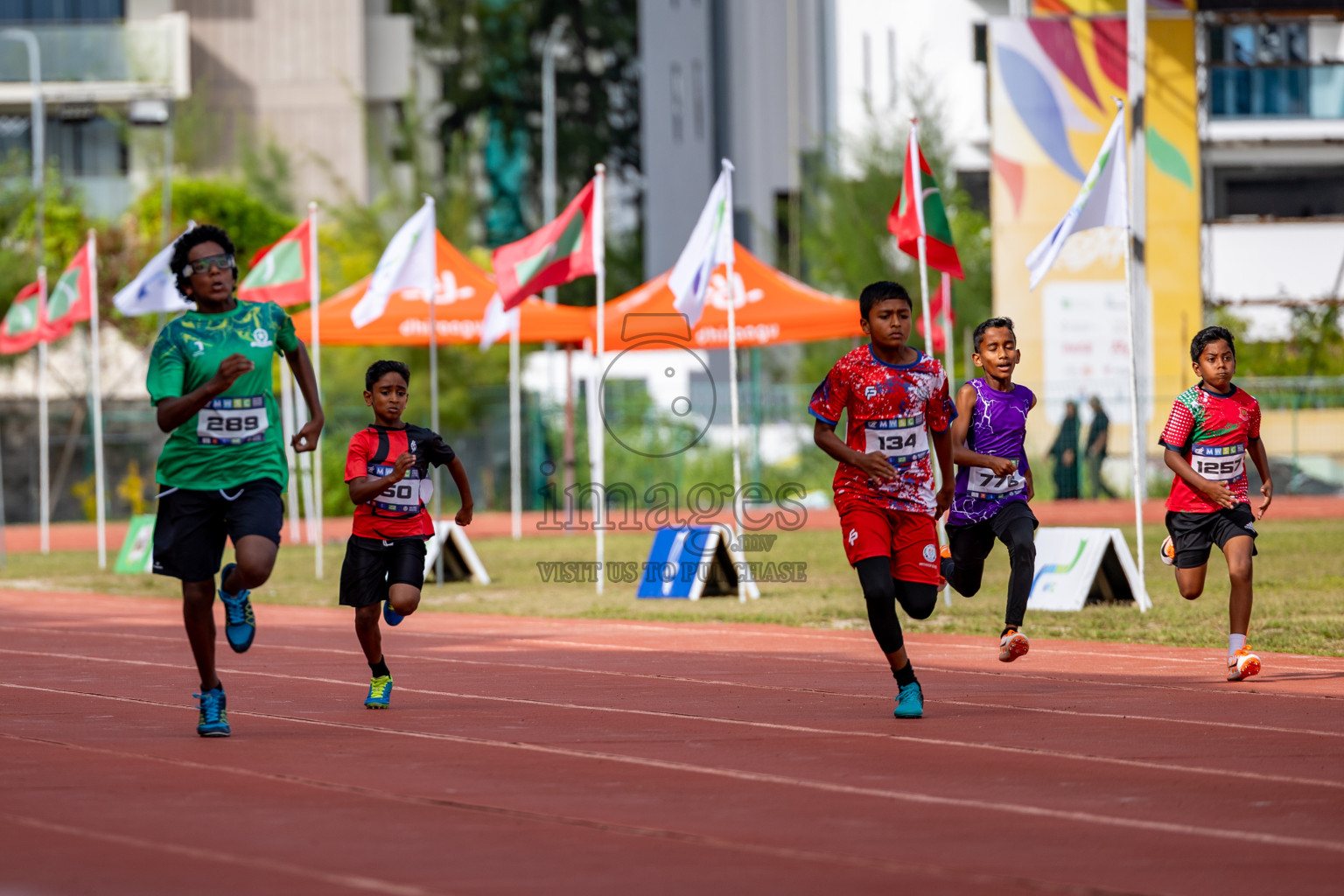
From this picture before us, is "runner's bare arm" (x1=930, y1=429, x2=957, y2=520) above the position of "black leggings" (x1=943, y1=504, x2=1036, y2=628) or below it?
above

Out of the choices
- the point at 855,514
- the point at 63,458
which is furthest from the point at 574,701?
the point at 63,458

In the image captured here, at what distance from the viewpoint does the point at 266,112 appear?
50.7 meters

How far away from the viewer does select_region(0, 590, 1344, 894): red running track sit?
5242 mm

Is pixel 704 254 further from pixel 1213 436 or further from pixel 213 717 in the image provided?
pixel 213 717

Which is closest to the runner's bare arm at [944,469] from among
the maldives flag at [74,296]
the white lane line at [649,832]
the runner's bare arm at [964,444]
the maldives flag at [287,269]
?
the runner's bare arm at [964,444]

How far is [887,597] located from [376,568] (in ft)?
8.53

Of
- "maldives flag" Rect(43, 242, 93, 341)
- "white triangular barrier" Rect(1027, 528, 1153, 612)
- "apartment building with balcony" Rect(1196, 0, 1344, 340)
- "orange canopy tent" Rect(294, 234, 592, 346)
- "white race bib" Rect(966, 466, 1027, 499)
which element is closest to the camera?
"white race bib" Rect(966, 466, 1027, 499)

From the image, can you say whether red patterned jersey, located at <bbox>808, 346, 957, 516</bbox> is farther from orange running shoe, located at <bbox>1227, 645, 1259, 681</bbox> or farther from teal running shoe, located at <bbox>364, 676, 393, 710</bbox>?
teal running shoe, located at <bbox>364, 676, 393, 710</bbox>

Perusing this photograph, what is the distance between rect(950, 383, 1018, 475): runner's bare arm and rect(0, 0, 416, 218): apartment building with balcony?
127 ft

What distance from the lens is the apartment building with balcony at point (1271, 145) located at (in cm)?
3722

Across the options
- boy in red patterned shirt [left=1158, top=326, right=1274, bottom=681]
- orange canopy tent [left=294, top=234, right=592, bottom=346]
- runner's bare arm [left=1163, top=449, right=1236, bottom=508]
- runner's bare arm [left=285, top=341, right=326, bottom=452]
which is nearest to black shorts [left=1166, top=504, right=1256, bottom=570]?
boy in red patterned shirt [left=1158, top=326, right=1274, bottom=681]

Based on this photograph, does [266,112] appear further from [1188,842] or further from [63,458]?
[1188,842]

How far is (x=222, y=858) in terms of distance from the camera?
5387 mm

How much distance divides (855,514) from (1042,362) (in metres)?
27.4
